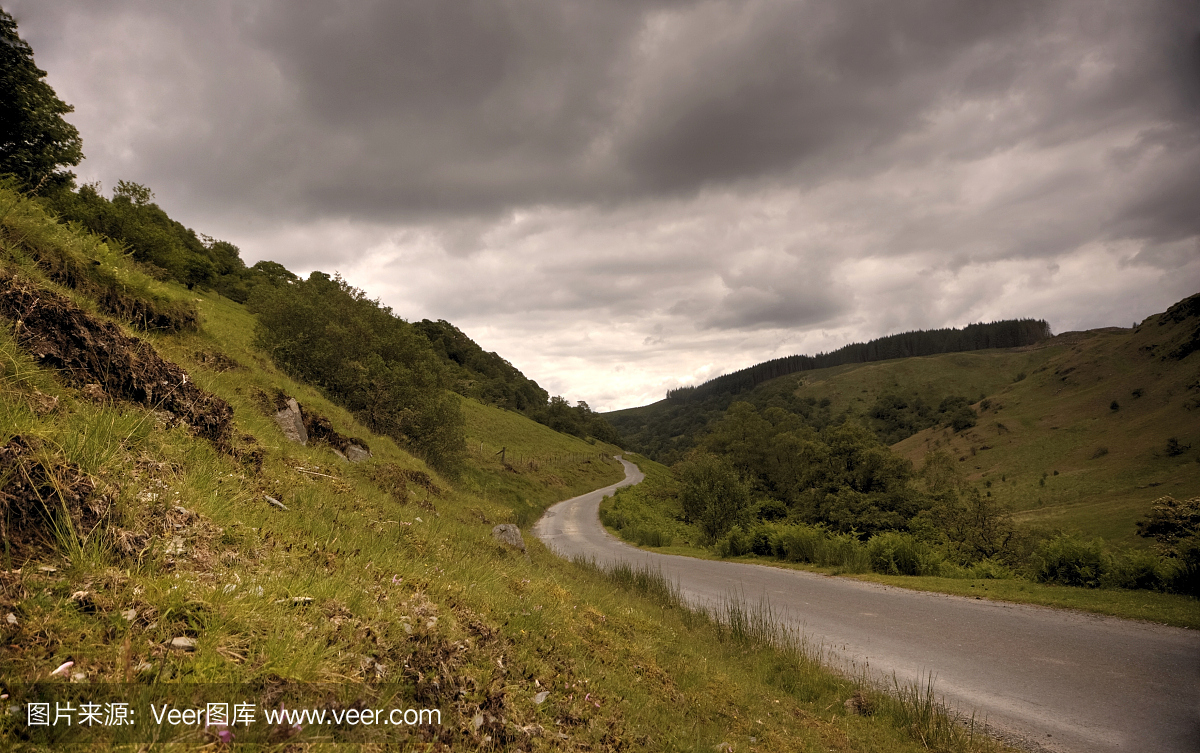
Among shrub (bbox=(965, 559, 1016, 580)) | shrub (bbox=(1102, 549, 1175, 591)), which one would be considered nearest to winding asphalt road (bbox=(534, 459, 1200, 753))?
shrub (bbox=(1102, 549, 1175, 591))

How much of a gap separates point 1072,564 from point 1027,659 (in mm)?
7016

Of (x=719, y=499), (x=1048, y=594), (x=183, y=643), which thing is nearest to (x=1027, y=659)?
(x=1048, y=594)

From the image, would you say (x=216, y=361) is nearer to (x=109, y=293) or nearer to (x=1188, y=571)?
(x=109, y=293)

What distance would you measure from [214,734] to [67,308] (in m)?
5.60

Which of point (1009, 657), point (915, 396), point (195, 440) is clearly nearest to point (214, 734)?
point (195, 440)

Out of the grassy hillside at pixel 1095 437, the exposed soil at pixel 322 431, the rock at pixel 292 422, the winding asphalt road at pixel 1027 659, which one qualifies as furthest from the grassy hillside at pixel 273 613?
the grassy hillside at pixel 1095 437

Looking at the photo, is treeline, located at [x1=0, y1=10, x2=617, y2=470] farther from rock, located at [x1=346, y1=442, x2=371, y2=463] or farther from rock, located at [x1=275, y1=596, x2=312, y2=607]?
rock, located at [x1=275, y1=596, x2=312, y2=607]

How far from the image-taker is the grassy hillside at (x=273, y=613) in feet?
8.91

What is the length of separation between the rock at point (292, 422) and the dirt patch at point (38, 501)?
26.7 ft

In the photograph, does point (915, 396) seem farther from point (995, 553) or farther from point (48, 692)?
point (48, 692)

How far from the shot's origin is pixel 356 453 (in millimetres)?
14234

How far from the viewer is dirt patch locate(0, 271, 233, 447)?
513cm

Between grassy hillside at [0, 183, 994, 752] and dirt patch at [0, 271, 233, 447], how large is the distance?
0.04 meters

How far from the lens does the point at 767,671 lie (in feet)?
28.3
